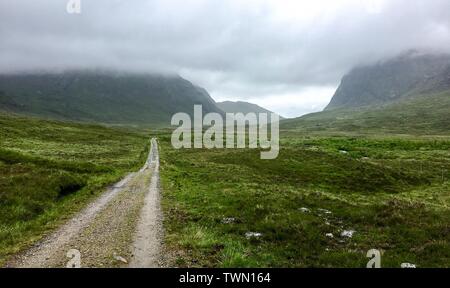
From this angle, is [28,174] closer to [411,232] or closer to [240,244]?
[240,244]

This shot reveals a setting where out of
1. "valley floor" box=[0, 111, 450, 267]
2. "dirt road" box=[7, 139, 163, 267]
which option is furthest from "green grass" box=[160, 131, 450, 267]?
"dirt road" box=[7, 139, 163, 267]

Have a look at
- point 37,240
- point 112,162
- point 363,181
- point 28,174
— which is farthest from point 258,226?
point 112,162

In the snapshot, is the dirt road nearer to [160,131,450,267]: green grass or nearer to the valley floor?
the valley floor

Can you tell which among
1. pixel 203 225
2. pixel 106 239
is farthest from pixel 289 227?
pixel 106 239

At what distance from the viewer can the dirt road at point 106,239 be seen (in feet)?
46.5

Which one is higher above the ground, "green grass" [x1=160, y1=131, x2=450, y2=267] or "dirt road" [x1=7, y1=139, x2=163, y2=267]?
"dirt road" [x1=7, y1=139, x2=163, y2=267]

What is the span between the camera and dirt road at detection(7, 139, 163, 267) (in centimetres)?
1416

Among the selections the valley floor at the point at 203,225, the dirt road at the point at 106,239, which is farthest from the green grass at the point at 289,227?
the dirt road at the point at 106,239

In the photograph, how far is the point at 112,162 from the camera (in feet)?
183

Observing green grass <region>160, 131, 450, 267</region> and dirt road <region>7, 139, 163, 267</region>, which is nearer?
dirt road <region>7, 139, 163, 267</region>

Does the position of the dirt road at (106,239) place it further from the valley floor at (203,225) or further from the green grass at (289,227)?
the green grass at (289,227)

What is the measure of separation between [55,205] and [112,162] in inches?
1245

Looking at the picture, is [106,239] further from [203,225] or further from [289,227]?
[289,227]

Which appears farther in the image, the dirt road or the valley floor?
the valley floor
